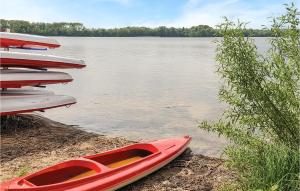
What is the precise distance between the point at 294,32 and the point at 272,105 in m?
1.03

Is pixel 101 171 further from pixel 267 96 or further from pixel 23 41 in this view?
pixel 23 41

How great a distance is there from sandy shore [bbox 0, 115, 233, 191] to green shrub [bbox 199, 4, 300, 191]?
1.32 metres

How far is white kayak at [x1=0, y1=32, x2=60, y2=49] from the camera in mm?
10227

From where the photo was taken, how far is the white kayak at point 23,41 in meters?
10.2

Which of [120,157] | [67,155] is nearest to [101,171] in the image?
[120,157]

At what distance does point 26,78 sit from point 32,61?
0.49m

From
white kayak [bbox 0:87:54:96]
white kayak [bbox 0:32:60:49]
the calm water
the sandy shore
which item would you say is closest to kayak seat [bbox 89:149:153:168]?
the sandy shore

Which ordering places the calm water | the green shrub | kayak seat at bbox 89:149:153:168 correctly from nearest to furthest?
the green shrub
kayak seat at bbox 89:149:153:168
the calm water

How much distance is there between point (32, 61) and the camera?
33.4 feet

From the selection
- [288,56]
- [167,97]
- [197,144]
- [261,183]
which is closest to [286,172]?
[261,183]

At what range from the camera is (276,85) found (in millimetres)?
5492

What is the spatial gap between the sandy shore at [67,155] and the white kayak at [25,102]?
593 millimetres

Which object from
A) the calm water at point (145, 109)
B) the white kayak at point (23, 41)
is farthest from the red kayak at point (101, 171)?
the white kayak at point (23, 41)

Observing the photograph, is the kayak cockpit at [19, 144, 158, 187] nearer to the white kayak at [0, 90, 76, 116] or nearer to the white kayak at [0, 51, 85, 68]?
the white kayak at [0, 90, 76, 116]
